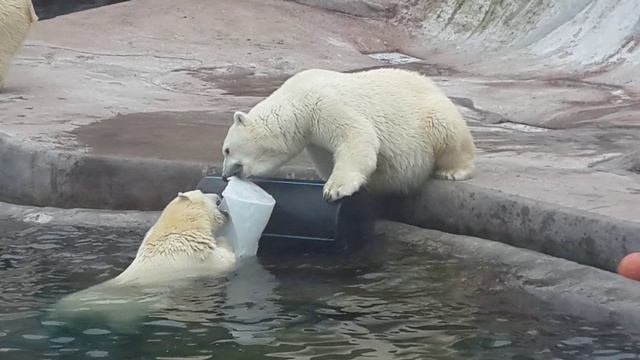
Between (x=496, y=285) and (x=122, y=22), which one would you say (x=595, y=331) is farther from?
(x=122, y=22)

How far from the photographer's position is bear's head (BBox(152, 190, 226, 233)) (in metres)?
5.48

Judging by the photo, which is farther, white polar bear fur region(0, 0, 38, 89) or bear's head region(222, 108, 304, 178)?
white polar bear fur region(0, 0, 38, 89)

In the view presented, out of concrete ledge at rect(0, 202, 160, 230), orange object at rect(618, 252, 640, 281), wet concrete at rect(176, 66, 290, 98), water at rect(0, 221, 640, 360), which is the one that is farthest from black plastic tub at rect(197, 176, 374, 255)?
wet concrete at rect(176, 66, 290, 98)

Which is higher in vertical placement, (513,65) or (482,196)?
(513,65)

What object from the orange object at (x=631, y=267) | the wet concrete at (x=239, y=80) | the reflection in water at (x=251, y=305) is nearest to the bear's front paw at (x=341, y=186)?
the reflection in water at (x=251, y=305)

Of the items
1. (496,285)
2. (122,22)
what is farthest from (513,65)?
(496,285)

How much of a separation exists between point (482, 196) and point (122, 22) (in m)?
9.24

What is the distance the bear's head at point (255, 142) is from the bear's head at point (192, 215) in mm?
259

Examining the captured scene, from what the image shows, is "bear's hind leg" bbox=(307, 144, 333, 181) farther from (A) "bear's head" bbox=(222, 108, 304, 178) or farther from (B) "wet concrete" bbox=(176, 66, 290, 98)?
(B) "wet concrete" bbox=(176, 66, 290, 98)

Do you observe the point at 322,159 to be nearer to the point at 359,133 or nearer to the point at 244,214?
the point at 359,133

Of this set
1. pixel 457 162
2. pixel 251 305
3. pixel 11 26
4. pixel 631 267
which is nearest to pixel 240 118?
pixel 457 162

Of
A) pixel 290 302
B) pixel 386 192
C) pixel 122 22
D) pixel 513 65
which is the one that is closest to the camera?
pixel 290 302

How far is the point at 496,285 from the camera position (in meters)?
5.19

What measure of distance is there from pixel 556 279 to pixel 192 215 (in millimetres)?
1723
